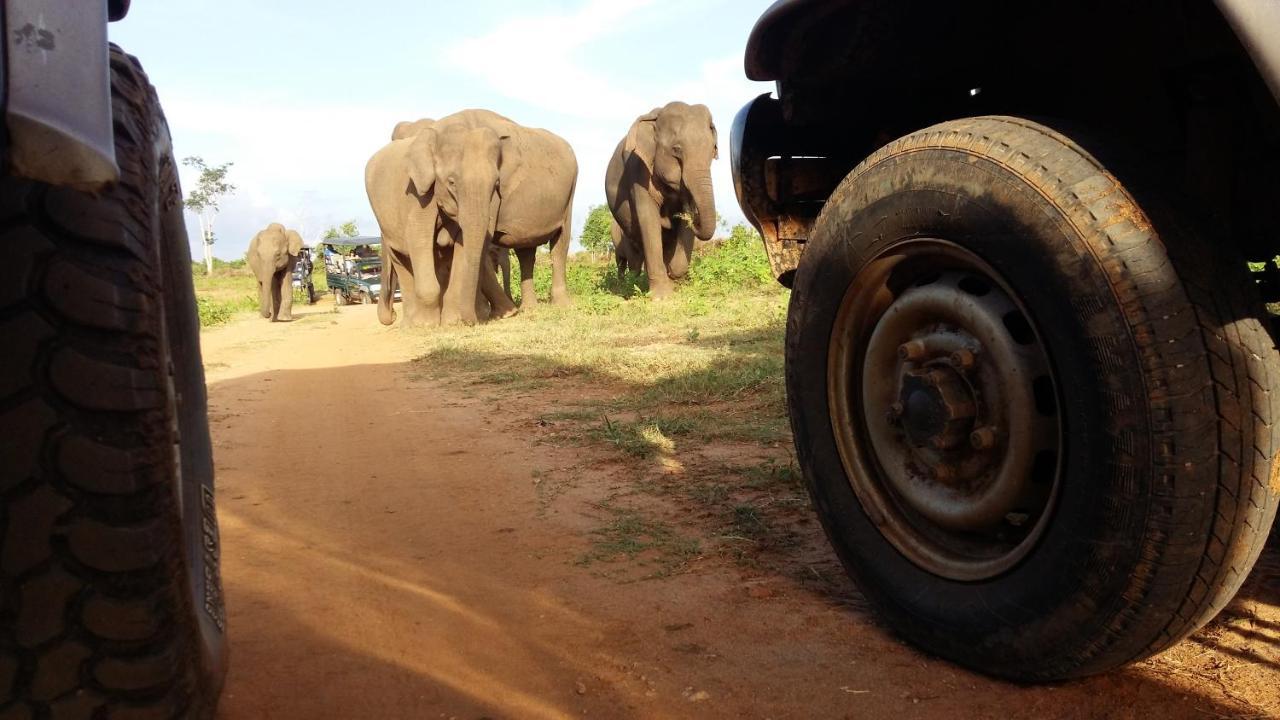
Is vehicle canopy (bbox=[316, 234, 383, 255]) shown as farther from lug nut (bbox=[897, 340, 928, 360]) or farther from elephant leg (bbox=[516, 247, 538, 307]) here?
lug nut (bbox=[897, 340, 928, 360])

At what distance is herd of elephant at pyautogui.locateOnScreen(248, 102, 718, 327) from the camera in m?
15.6

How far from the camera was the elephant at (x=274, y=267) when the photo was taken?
23219 millimetres

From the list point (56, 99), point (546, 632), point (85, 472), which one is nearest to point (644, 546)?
point (546, 632)

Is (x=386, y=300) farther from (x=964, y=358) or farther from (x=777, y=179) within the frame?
(x=964, y=358)

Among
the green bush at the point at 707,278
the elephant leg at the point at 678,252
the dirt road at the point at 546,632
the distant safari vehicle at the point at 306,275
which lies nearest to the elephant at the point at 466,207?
the green bush at the point at 707,278

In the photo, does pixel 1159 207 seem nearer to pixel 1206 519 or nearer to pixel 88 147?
pixel 1206 519

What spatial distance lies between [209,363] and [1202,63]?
11677mm

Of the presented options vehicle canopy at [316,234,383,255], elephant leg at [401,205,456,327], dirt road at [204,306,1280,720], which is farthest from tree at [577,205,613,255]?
dirt road at [204,306,1280,720]

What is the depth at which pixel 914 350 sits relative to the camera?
99.2 inches

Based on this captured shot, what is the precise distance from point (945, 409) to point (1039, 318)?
363mm

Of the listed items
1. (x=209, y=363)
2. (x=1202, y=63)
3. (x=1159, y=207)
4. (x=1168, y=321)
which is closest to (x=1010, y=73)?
(x=1202, y=63)

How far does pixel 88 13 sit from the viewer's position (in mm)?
1415

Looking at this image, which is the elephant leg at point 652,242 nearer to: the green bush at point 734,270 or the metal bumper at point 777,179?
the green bush at point 734,270

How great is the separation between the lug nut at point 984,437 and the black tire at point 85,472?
1.71 metres
